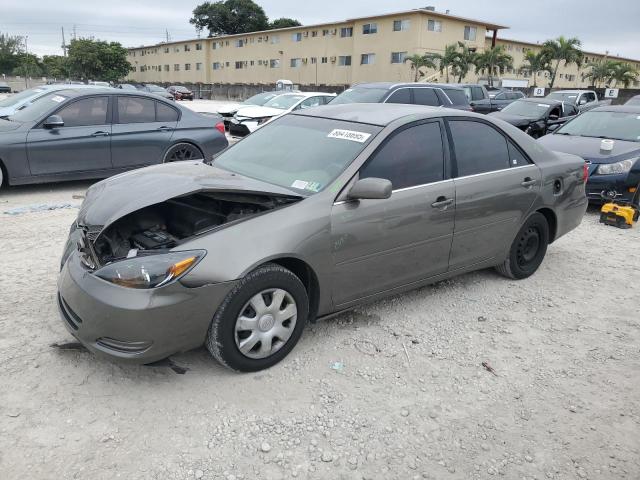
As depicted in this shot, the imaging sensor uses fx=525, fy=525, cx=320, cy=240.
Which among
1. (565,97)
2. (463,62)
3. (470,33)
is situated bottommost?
(565,97)

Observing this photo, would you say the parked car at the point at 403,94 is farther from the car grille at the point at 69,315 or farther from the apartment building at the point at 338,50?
the apartment building at the point at 338,50

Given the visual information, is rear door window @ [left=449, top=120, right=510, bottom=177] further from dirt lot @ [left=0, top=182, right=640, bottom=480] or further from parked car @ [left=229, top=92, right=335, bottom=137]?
parked car @ [left=229, top=92, right=335, bottom=137]

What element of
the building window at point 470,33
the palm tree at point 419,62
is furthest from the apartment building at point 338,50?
the palm tree at point 419,62

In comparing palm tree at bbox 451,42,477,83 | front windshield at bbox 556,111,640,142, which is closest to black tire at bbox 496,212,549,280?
front windshield at bbox 556,111,640,142

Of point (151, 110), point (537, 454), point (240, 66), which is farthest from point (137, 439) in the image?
point (240, 66)

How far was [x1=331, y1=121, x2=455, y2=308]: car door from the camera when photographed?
138 inches

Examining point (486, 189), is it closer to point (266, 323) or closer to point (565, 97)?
point (266, 323)

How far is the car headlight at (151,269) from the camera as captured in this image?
281 cm

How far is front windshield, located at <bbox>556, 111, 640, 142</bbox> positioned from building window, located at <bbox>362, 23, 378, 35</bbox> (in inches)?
1649

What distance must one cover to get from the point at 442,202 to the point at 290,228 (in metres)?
1.37

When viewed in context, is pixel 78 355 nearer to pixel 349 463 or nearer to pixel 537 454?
pixel 349 463

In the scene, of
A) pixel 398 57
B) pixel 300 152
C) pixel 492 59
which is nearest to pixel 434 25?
pixel 398 57

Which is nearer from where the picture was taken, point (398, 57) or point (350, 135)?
point (350, 135)

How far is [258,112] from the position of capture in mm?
13977
